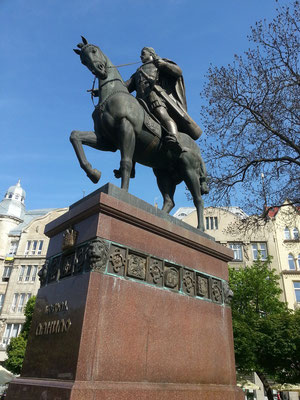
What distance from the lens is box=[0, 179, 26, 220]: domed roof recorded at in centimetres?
4684

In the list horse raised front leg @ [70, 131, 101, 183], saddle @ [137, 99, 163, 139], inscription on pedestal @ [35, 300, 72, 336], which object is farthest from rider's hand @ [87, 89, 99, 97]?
inscription on pedestal @ [35, 300, 72, 336]

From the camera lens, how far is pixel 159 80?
680cm

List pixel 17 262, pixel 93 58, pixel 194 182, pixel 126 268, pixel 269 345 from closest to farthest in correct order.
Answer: pixel 126 268, pixel 93 58, pixel 194 182, pixel 269 345, pixel 17 262

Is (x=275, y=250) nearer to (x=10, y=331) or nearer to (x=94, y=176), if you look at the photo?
(x=10, y=331)

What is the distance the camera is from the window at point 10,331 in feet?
117

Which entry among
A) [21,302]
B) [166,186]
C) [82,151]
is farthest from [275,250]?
[82,151]

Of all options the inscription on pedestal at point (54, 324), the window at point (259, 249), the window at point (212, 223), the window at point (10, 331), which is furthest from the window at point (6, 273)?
the inscription on pedestal at point (54, 324)

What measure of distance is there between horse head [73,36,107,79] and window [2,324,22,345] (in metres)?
36.2

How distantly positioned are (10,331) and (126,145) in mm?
36911

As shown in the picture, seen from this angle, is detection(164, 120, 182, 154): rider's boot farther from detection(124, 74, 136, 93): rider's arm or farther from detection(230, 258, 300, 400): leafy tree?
detection(230, 258, 300, 400): leafy tree

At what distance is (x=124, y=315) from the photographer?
12.2 ft

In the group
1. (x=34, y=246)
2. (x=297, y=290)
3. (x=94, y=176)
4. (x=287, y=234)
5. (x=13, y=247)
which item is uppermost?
(x=287, y=234)

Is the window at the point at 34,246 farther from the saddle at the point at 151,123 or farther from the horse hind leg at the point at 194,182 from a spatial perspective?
the saddle at the point at 151,123

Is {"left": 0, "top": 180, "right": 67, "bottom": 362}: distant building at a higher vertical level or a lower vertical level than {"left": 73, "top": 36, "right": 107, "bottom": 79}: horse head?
higher
